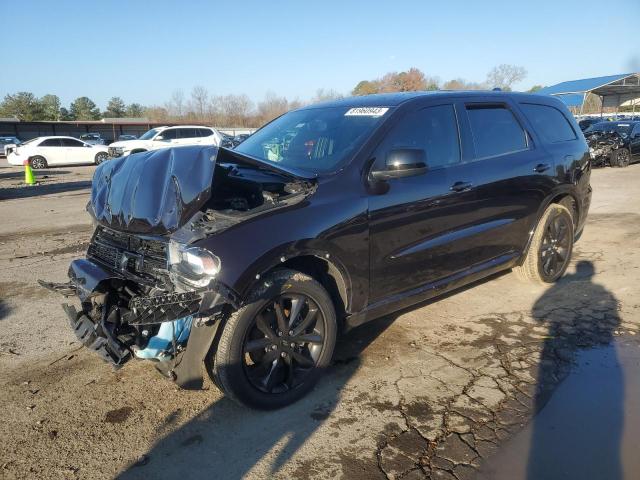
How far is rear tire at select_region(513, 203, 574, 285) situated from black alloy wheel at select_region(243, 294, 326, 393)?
2.84 metres

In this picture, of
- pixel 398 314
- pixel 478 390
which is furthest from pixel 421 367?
pixel 398 314

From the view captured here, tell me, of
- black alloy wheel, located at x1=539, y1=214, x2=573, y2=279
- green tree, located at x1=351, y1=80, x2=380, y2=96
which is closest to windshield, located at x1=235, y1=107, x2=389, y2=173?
black alloy wheel, located at x1=539, y1=214, x2=573, y2=279

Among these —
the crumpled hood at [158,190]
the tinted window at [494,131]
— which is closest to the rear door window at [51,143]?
the crumpled hood at [158,190]

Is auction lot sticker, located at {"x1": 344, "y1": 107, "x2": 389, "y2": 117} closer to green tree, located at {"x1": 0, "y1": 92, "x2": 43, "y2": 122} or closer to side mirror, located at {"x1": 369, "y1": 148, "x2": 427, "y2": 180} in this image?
side mirror, located at {"x1": 369, "y1": 148, "x2": 427, "y2": 180}

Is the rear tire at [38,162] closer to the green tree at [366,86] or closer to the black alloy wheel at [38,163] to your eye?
the black alloy wheel at [38,163]

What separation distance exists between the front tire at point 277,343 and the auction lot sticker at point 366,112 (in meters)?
1.44

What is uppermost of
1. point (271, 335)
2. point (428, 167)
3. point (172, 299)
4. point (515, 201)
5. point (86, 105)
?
point (86, 105)

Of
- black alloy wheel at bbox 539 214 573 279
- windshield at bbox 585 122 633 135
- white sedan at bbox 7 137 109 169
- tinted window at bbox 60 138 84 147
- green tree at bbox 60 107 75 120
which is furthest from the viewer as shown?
green tree at bbox 60 107 75 120

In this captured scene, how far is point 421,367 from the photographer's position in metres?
3.58

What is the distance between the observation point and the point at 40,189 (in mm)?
15219

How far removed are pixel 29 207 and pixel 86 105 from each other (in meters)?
81.2

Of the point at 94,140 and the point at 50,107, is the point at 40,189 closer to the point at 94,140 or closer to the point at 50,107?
the point at 94,140

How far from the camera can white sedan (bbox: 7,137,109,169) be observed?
23578 mm

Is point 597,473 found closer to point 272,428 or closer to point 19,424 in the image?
point 272,428
